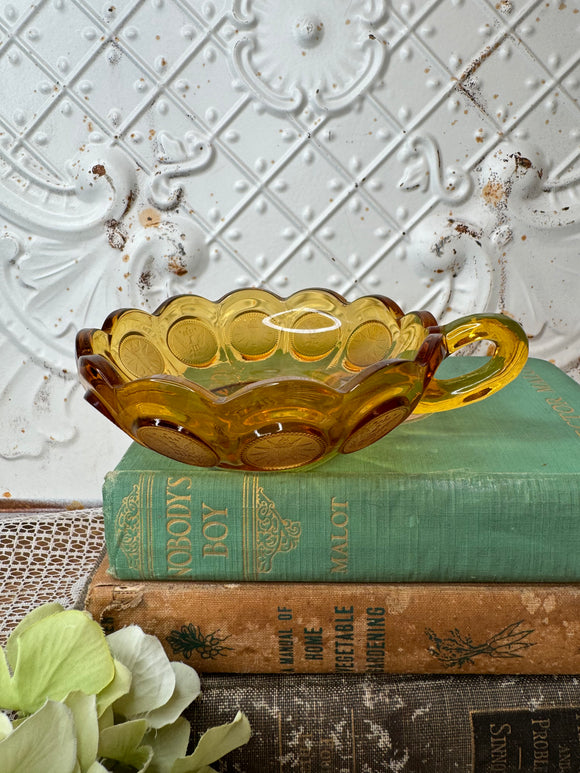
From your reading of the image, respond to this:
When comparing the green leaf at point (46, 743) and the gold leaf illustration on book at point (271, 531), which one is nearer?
the green leaf at point (46, 743)

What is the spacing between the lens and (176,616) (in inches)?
14.6

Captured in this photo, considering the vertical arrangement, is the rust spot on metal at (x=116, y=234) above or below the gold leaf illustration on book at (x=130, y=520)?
above

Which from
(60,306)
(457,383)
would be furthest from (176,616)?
(60,306)

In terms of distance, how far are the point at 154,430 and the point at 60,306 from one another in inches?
15.7

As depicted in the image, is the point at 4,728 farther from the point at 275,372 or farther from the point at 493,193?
the point at 493,193

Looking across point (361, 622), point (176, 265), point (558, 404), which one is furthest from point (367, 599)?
point (176, 265)

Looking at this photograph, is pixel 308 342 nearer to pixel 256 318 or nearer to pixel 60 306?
pixel 256 318

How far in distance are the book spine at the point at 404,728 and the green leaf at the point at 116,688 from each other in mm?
88

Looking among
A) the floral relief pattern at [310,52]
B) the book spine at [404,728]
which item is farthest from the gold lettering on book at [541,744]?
the floral relief pattern at [310,52]

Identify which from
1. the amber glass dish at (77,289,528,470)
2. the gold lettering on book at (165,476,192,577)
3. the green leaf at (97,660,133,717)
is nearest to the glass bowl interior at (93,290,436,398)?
the amber glass dish at (77,289,528,470)

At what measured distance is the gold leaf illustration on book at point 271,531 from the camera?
1.19 ft

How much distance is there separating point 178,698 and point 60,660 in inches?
2.9

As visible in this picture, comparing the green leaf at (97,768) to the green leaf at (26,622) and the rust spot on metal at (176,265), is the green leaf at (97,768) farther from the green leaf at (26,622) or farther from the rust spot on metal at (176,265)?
the rust spot on metal at (176,265)

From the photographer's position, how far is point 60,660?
0.92ft
